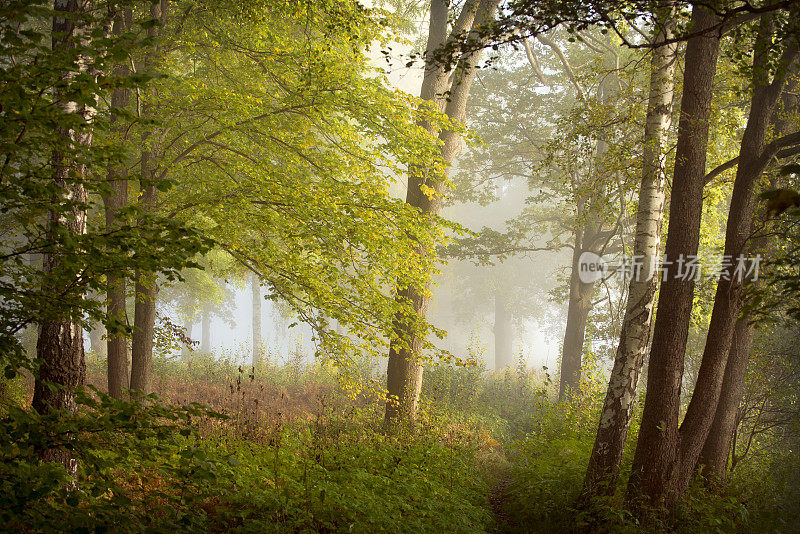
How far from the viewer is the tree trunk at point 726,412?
23.6 feet

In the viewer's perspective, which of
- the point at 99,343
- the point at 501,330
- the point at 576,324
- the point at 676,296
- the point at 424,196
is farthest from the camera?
the point at 501,330

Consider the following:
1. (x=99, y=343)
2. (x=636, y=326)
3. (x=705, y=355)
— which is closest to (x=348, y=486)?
(x=636, y=326)

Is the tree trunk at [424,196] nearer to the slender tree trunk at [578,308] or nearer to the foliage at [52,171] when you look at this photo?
the foliage at [52,171]

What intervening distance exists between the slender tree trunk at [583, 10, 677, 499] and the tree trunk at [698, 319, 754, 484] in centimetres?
169

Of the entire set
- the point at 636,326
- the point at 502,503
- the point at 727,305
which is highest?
the point at 727,305

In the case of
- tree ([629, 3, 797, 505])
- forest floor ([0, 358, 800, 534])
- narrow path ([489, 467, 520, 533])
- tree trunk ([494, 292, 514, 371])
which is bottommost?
tree trunk ([494, 292, 514, 371])

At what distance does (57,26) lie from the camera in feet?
15.4

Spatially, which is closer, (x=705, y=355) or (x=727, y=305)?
(x=727, y=305)

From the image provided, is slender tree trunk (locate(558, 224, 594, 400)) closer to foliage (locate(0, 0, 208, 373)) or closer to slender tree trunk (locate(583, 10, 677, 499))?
slender tree trunk (locate(583, 10, 677, 499))

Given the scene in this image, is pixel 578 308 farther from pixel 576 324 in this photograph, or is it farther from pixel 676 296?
pixel 676 296

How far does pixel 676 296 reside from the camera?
5.90m

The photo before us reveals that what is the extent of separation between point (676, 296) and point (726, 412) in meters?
2.67

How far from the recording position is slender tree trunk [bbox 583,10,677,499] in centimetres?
639

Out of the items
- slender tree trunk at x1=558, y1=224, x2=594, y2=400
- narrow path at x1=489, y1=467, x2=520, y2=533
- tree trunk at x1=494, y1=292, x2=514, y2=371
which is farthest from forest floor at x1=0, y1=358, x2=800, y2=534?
tree trunk at x1=494, y1=292, x2=514, y2=371
